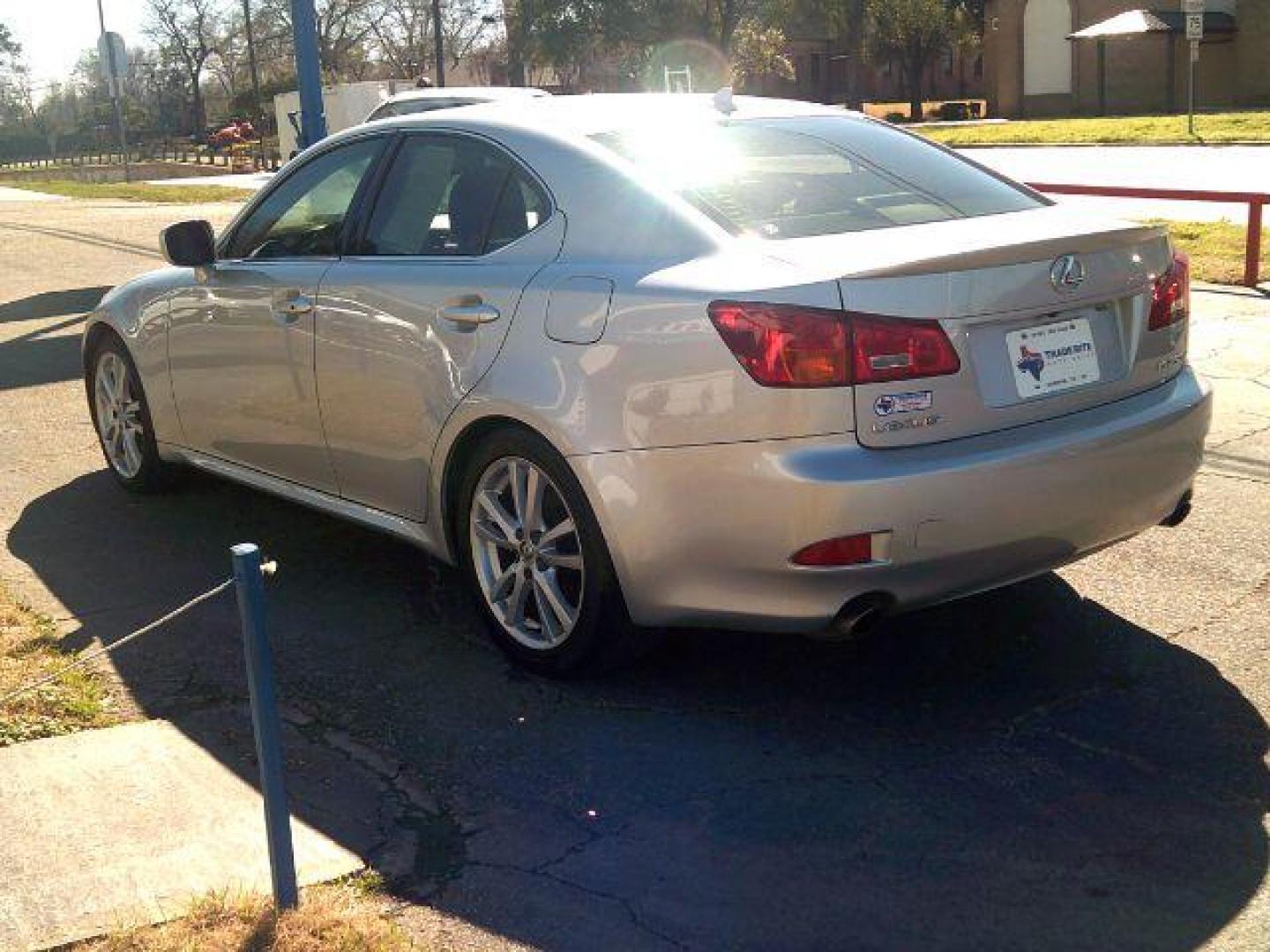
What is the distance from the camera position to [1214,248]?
12758 millimetres

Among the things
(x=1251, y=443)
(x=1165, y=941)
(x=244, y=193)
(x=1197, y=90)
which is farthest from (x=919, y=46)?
(x=1165, y=941)

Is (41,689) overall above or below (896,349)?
below

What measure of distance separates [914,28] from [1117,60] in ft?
35.8

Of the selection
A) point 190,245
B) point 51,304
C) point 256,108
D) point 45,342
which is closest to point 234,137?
point 256,108

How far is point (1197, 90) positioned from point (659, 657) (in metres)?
56.4

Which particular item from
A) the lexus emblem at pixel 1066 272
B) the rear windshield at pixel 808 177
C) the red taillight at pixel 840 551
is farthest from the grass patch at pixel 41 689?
the lexus emblem at pixel 1066 272

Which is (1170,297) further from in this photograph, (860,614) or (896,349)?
(860,614)

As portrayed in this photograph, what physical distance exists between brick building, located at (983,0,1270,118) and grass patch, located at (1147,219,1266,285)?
4163 cm

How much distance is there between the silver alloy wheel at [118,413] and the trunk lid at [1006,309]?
365cm

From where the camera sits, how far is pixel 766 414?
375 cm

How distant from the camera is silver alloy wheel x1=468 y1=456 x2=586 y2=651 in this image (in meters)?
4.35

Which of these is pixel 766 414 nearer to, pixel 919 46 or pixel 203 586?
pixel 203 586

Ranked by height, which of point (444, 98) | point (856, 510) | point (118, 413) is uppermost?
point (444, 98)

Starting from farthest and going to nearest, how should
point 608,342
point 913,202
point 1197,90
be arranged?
point 1197,90, point 913,202, point 608,342
